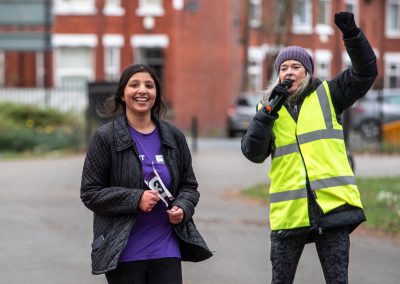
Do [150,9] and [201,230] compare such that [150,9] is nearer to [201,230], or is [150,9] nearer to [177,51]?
[177,51]

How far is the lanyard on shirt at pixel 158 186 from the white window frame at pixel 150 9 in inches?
1222

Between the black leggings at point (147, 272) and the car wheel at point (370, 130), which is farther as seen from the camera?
the car wheel at point (370, 130)

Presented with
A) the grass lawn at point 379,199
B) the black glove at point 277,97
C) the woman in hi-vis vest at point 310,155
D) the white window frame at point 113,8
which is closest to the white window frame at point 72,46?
the white window frame at point 113,8

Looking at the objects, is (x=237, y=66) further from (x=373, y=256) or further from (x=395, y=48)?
(x=373, y=256)

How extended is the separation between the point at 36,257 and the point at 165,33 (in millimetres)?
26924

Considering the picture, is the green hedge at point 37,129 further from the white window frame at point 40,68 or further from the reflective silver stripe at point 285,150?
the reflective silver stripe at point 285,150

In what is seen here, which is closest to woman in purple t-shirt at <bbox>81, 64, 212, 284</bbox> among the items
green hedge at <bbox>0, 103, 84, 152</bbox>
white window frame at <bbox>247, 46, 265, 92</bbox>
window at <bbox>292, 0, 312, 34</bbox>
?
green hedge at <bbox>0, 103, 84, 152</bbox>

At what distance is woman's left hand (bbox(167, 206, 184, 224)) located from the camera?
5.00 meters

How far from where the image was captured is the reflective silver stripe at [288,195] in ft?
18.2

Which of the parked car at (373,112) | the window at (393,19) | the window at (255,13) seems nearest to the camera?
the parked car at (373,112)

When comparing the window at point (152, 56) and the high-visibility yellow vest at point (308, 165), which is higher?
the window at point (152, 56)

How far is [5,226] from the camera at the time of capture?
11156 millimetres

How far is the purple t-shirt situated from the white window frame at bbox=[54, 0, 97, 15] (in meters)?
31.3

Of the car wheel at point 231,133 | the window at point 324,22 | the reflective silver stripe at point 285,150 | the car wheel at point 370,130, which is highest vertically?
the window at point 324,22
